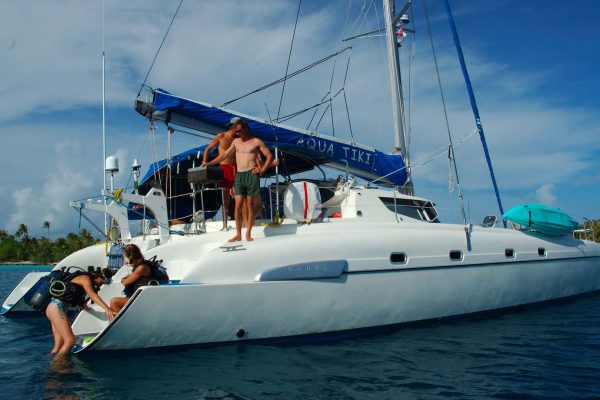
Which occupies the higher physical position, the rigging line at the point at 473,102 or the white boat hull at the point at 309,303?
the rigging line at the point at 473,102

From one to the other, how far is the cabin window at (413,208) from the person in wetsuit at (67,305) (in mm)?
4313

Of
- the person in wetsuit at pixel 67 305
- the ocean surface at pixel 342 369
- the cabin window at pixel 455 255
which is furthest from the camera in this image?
the cabin window at pixel 455 255

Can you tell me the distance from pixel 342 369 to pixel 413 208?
4.25 meters

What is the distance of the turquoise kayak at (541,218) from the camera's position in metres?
8.26

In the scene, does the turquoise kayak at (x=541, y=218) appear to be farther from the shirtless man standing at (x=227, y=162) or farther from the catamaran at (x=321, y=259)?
the shirtless man standing at (x=227, y=162)

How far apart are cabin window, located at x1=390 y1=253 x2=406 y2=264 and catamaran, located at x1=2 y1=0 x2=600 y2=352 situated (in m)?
0.02

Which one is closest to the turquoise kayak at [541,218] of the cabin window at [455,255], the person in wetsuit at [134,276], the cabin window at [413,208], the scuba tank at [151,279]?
the cabin window at [413,208]

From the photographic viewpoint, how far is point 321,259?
19.1ft

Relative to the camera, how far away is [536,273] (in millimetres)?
7973

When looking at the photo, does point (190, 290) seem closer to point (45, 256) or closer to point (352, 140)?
point (352, 140)

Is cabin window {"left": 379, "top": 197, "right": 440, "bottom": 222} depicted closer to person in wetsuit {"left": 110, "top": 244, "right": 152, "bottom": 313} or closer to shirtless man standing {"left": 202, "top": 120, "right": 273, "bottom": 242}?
shirtless man standing {"left": 202, "top": 120, "right": 273, "bottom": 242}

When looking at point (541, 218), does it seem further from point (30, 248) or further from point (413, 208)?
point (30, 248)

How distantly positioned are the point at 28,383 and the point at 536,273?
7.04 metres

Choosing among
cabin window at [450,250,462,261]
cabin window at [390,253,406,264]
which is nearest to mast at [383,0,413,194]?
cabin window at [450,250,462,261]
